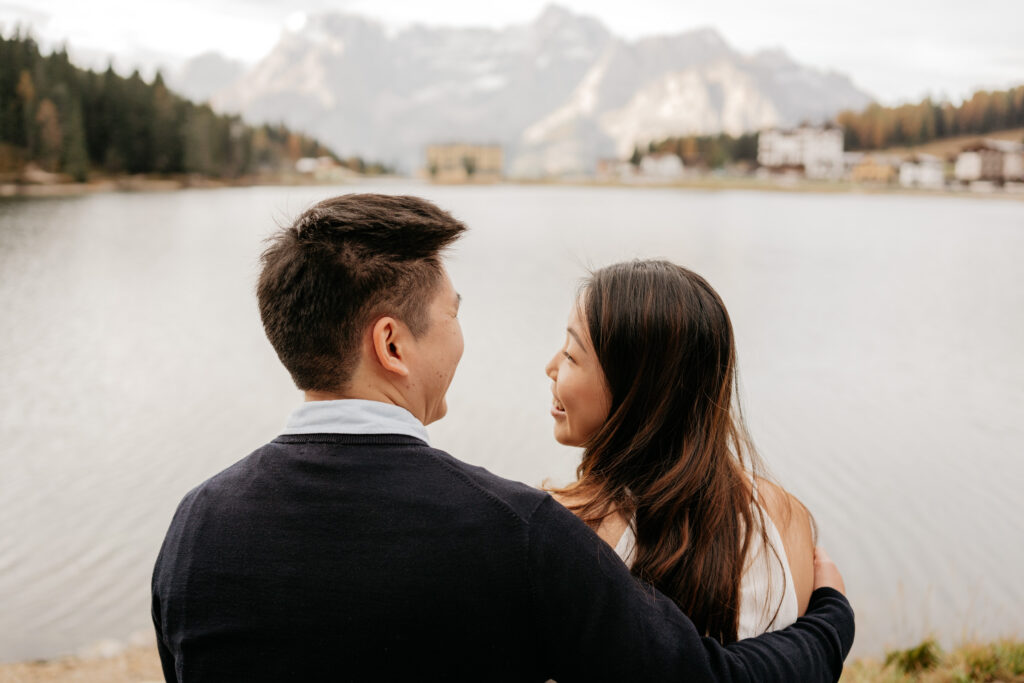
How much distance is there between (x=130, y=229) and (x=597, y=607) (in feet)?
115

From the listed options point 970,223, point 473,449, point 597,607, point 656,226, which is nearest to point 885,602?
point 473,449

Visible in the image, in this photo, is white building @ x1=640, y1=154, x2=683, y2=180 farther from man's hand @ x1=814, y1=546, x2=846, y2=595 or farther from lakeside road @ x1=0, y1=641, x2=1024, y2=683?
man's hand @ x1=814, y1=546, x2=846, y2=595

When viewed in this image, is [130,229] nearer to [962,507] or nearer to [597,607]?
[962,507]

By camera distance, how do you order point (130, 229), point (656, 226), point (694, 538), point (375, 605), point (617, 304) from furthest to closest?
point (656, 226) < point (130, 229) < point (617, 304) < point (694, 538) < point (375, 605)

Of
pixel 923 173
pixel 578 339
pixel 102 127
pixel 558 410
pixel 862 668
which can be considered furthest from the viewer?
pixel 923 173

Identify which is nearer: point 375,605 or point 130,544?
point 375,605

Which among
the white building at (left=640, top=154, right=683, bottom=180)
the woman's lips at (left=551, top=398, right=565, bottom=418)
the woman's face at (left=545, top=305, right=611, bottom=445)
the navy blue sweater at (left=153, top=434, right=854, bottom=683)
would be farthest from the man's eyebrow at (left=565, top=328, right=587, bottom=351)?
the white building at (left=640, top=154, right=683, bottom=180)

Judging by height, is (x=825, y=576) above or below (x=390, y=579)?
below

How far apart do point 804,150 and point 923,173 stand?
2837 cm

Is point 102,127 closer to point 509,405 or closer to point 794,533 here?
point 509,405

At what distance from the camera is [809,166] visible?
11450 centimetres

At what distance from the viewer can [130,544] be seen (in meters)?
6.70

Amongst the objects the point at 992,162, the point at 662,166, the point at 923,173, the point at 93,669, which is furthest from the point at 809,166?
the point at 93,669

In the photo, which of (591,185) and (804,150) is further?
(804,150)
